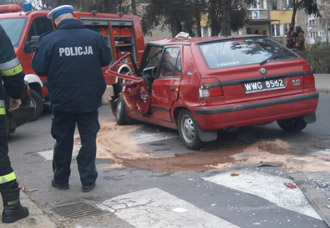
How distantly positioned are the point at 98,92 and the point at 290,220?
2341mm

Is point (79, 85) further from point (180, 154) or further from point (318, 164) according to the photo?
point (318, 164)

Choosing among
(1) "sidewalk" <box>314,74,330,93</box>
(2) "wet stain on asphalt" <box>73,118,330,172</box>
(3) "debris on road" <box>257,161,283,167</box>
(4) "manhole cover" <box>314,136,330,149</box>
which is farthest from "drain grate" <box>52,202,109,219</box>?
(1) "sidewalk" <box>314,74,330,93</box>

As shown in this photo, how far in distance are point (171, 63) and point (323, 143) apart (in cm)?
254

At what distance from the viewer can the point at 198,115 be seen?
6.77 m

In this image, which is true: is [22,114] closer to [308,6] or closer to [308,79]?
[308,79]

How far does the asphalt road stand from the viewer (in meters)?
4.44

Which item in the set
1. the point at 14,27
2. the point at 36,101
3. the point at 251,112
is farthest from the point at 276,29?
the point at 251,112

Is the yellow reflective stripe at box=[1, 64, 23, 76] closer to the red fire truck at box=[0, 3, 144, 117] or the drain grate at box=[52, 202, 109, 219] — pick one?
the drain grate at box=[52, 202, 109, 219]

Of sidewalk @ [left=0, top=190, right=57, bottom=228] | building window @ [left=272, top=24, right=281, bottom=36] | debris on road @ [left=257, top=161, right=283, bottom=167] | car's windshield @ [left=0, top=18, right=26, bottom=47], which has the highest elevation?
car's windshield @ [left=0, top=18, right=26, bottom=47]

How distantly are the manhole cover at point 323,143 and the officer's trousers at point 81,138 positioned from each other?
3.27 m

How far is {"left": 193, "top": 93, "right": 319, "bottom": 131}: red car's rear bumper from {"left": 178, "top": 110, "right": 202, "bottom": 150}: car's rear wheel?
9.2 inches

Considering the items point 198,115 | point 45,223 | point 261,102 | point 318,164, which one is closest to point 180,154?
point 198,115

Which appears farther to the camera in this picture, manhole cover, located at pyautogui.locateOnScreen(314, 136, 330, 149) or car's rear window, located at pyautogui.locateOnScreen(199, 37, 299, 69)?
car's rear window, located at pyautogui.locateOnScreen(199, 37, 299, 69)

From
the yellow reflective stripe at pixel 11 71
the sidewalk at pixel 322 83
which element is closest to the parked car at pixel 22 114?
the yellow reflective stripe at pixel 11 71
